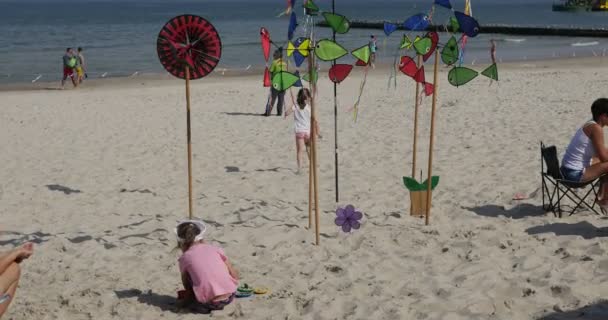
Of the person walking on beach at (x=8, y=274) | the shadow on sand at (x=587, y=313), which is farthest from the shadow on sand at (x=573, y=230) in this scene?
the person walking on beach at (x=8, y=274)

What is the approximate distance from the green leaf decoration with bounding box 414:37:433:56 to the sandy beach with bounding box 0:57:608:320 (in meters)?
1.35

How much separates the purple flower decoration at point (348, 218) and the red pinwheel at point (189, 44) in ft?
4.81

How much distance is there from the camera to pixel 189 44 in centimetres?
593

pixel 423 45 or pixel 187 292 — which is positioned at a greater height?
pixel 423 45

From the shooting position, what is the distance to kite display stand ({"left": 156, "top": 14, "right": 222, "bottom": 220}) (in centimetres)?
584

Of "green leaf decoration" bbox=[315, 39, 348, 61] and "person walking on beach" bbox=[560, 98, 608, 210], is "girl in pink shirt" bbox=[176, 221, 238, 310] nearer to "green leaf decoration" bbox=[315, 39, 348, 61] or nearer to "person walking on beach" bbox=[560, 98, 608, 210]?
"green leaf decoration" bbox=[315, 39, 348, 61]

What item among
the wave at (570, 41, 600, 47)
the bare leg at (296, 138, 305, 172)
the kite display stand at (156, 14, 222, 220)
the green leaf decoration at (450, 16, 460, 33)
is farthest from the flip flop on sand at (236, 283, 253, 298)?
the wave at (570, 41, 600, 47)

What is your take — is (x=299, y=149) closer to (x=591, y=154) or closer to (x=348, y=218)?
(x=348, y=218)

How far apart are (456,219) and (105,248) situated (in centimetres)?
276

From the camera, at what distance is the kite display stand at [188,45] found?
5.84 metres

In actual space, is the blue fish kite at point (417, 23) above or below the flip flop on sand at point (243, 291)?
above

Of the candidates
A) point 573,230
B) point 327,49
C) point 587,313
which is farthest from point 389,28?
point 587,313

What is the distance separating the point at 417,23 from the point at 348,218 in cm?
163

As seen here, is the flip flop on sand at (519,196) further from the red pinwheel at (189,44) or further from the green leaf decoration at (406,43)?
the red pinwheel at (189,44)
